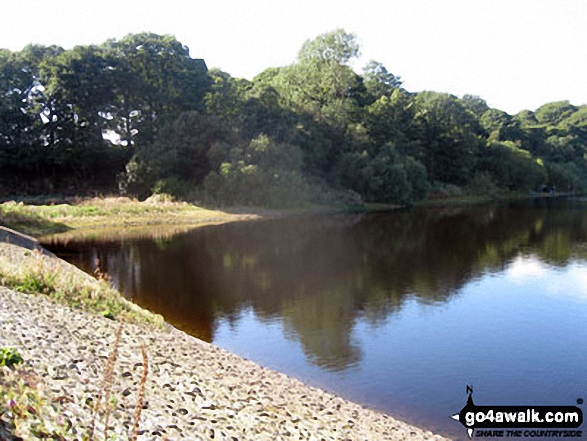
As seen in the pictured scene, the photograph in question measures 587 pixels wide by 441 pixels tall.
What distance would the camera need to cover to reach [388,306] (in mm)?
16984

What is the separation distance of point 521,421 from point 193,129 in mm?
45126

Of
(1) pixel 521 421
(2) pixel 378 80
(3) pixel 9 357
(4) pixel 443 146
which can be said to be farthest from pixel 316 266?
(2) pixel 378 80

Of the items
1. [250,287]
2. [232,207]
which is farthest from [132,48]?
[250,287]

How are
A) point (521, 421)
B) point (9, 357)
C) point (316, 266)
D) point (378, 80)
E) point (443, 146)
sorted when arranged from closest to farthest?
point (9, 357), point (521, 421), point (316, 266), point (443, 146), point (378, 80)

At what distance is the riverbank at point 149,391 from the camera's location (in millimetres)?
5445

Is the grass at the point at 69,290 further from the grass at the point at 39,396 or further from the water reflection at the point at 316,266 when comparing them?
the water reflection at the point at 316,266

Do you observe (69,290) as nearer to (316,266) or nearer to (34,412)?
(34,412)

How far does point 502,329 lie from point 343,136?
48.9 metres

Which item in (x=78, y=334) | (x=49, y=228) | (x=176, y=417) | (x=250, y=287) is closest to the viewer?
(x=176, y=417)

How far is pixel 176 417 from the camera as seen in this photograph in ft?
20.8

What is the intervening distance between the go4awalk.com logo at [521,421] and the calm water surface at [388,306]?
0.87ft

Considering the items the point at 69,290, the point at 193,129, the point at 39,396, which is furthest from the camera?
the point at 193,129

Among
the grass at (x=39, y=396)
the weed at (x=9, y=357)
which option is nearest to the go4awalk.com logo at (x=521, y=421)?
the grass at (x=39, y=396)

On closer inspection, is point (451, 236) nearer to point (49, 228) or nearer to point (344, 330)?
point (344, 330)
